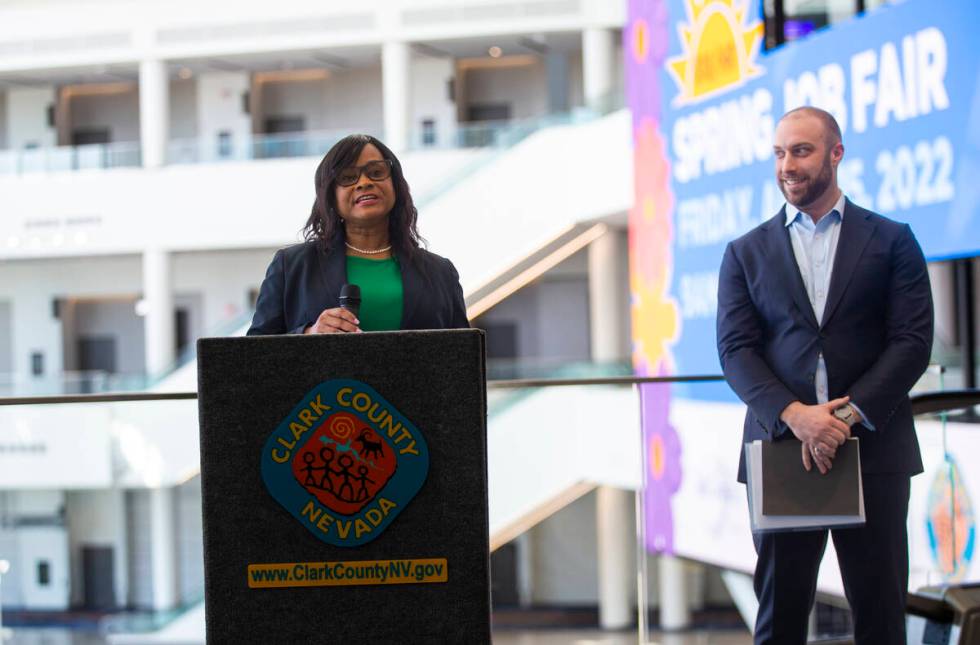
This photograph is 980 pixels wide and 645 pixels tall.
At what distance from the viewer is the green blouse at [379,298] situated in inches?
75.5

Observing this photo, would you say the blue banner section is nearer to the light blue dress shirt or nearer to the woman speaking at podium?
the light blue dress shirt

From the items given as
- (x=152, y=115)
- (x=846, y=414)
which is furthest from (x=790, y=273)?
(x=152, y=115)

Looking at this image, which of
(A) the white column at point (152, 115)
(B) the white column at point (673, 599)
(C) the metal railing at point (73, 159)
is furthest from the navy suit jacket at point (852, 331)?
(C) the metal railing at point (73, 159)

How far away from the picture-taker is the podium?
1611mm

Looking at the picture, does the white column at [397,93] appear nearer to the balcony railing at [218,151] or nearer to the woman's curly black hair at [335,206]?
the balcony railing at [218,151]

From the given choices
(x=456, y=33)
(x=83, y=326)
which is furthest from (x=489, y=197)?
(x=83, y=326)

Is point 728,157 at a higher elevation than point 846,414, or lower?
higher

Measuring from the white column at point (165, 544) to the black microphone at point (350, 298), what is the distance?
14.8m

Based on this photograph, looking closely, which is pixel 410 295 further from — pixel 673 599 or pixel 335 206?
pixel 673 599

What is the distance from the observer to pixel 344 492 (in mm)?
1611

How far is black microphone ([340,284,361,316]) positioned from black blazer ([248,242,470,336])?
0.39ft

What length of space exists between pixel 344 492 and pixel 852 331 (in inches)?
39.9

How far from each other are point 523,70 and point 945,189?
13830mm

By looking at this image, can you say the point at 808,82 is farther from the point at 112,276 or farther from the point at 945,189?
the point at 112,276
